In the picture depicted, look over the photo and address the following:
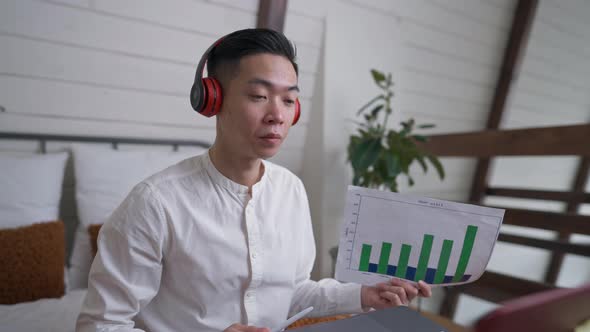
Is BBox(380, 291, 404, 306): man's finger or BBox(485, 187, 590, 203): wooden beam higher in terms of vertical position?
BBox(380, 291, 404, 306): man's finger

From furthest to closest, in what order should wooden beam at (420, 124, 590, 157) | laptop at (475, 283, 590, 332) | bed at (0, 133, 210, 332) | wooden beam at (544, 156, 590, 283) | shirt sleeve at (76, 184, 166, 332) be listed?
wooden beam at (544, 156, 590, 283) → wooden beam at (420, 124, 590, 157) → bed at (0, 133, 210, 332) → shirt sleeve at (76, 184, 166, 332) → laptop at (475, 283, 590, 332)

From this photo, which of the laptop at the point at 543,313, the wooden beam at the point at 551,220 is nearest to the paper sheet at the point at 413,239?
the laptop at the point at 543,313

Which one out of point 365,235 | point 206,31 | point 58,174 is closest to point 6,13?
point 58,174

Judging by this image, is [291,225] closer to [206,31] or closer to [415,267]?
[415,267]

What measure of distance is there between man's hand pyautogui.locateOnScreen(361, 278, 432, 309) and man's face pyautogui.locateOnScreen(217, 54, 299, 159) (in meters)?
0.39

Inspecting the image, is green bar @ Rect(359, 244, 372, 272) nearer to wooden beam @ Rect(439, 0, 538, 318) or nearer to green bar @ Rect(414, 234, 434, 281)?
green bar @ Rect(414, 234, 434, 281)

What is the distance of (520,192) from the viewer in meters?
3.02

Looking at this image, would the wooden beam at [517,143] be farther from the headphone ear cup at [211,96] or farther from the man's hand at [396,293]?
the headphone ear cup at [211,96]

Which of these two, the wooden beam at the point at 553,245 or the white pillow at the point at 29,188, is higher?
the white pillow at the point at 29,188

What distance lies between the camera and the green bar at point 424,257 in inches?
28.2

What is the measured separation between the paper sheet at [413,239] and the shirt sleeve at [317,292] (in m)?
0.12

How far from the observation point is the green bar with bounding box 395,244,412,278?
0.74 m

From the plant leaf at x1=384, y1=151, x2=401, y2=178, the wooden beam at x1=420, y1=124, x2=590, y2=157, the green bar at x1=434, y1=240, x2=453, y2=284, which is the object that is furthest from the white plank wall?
the green bar at x1=434, y1=240, x2=453, y2=284

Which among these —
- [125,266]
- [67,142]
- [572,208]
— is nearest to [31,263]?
[67,142]
